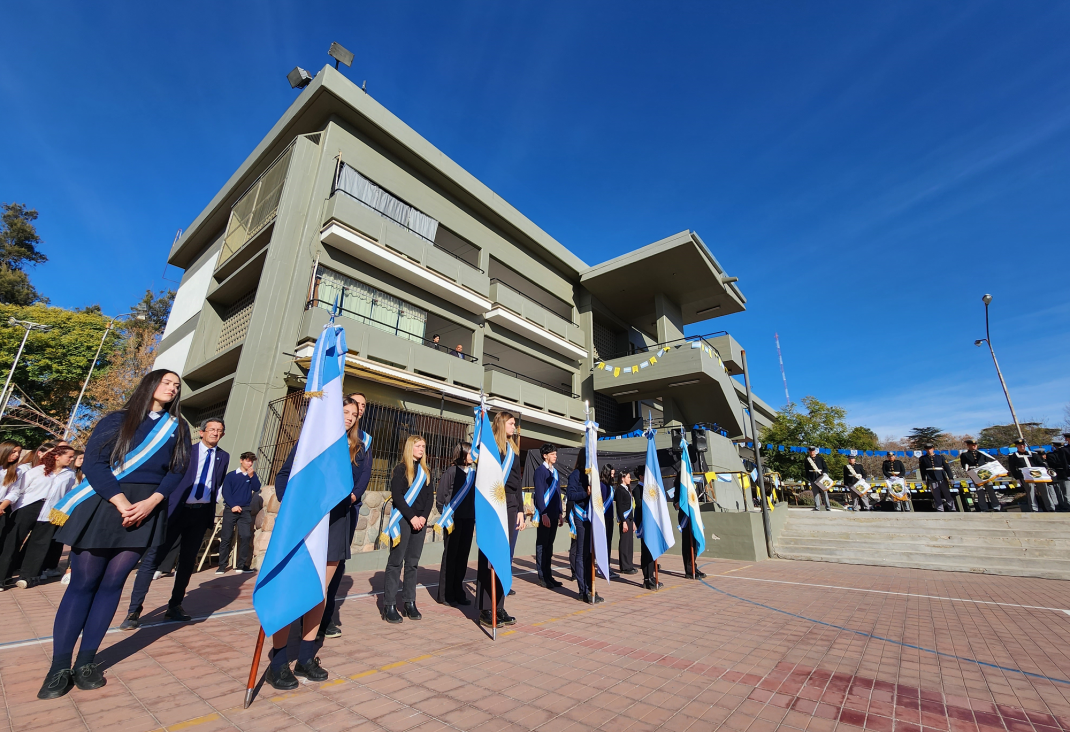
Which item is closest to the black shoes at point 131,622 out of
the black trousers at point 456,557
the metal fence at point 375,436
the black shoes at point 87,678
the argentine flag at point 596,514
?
the black shoes at point 87,678

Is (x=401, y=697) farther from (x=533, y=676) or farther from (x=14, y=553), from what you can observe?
(x=14, y=553)

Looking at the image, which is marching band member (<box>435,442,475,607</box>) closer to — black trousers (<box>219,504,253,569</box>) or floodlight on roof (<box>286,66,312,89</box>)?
black trousers (<box>219,504,253,569</box>)

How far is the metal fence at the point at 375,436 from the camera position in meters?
10.1

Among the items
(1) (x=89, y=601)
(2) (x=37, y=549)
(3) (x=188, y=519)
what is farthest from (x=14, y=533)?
(1) (x=89, y=601)

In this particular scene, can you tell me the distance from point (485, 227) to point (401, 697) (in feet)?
58.2

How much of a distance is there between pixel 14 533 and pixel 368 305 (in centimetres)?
931

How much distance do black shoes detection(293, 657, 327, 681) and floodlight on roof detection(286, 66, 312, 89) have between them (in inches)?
681

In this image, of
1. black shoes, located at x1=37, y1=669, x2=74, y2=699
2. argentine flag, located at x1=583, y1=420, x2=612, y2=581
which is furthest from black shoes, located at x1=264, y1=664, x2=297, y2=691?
argentine flag, located at x1=583, y1=420, x2=612, y2=581

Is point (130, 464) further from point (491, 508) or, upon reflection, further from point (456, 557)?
point (456, 557)

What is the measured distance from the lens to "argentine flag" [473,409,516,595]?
14.5 feet

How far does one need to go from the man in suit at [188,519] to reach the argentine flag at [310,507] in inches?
79.2

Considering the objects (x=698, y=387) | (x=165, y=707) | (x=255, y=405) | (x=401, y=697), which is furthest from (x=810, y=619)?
(x=698, y=387)

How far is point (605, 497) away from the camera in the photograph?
785 cm

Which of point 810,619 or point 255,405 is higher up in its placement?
point 255,405
